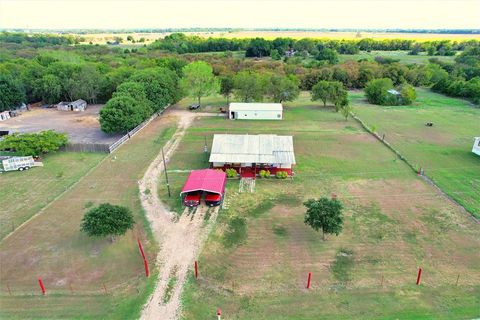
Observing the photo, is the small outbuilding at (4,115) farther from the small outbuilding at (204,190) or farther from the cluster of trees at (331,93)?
the cluster of trees at (331,93)

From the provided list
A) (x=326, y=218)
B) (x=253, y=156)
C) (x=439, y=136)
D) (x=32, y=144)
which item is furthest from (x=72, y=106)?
(x=439, y=136)

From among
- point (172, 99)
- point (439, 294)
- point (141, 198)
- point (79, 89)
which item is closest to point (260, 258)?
point (439, 294)

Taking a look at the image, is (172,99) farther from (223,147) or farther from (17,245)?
(17,245)

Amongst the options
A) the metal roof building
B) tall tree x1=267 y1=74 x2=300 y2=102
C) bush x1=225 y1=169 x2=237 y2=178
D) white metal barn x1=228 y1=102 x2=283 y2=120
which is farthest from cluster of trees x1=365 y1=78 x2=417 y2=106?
bush x1=225 y1=169 x2=237 y2=178

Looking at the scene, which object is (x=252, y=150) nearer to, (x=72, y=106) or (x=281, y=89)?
(x=281, y=89)

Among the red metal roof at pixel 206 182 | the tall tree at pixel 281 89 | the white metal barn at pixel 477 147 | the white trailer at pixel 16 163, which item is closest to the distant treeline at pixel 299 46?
the tall tree at pixel 281 89

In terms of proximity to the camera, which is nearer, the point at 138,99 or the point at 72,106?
the point at 138,99

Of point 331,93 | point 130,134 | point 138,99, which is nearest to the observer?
point 130,134
